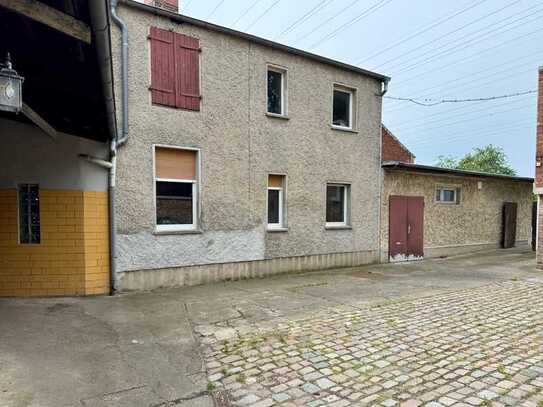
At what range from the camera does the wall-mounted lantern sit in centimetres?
360

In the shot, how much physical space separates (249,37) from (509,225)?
1411cm

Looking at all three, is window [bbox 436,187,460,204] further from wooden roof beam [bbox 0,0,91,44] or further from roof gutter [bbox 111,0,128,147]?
wooden roof beam [bbox 0,0,91,44]

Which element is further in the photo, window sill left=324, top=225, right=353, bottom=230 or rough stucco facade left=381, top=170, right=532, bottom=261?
rough stucco facade left=381, top=170, right=532, bottom=261

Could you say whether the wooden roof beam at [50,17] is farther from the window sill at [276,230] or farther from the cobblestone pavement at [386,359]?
the window sill at [276,230]

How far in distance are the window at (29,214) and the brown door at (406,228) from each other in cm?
990

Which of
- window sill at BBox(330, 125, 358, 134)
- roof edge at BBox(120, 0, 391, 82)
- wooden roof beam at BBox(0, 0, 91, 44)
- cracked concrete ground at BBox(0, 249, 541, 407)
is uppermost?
roof edge at BBox(120, 0, 391, 82)

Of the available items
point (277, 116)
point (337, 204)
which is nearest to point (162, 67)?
point (277, 116)

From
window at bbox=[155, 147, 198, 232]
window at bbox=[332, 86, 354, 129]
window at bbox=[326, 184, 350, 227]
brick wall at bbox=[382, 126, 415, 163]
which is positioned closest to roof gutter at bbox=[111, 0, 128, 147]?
window at bbox=[155, 147, 198, 232]

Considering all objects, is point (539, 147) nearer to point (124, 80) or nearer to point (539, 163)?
point (539, 163)

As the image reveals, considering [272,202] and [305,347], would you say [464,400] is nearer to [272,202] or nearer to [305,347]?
[305,347]

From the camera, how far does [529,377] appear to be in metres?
3.68

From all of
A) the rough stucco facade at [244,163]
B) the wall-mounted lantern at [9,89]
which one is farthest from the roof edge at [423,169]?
the wall-mounted lantern at [9,89]

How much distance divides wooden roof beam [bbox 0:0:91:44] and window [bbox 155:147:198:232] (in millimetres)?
4437

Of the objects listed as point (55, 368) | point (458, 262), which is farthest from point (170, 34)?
point (458, 262)
